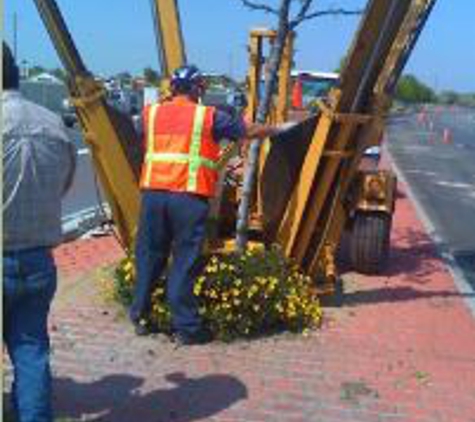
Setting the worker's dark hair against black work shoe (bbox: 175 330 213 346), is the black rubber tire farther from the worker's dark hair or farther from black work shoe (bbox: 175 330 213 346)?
the worker's dark hair

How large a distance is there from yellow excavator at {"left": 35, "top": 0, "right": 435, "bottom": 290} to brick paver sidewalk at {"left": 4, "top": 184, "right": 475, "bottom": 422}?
706 mm

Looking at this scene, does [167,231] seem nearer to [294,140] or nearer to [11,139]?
[294,140]

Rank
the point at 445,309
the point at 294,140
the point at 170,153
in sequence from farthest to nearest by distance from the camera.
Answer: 1. the point at 445,309
2. the point at 294,140
3. the point at 170,153

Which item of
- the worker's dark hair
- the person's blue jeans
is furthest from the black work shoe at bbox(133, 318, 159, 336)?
the worker's dark hair

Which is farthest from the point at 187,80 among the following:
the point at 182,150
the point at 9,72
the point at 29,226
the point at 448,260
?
the point at 448,260

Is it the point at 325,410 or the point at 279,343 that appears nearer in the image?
the point at 325,410

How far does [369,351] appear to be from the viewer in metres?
7.32

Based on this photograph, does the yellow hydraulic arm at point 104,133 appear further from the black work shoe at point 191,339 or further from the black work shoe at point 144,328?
the black work shoe at point 191,339

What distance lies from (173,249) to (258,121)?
1.64 metres

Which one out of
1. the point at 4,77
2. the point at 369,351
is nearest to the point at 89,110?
the point at 369,351

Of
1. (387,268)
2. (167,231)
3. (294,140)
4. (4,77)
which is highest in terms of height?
(4,77)

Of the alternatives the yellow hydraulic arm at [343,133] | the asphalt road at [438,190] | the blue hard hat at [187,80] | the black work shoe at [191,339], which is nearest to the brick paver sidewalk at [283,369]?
the black work shoe at [191,339]

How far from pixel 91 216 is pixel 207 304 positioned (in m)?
5.12

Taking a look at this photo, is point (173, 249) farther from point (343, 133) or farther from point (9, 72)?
point (9, 72)
